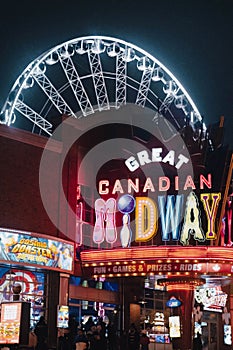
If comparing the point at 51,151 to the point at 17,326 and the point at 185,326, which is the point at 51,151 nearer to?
the point at 185,326

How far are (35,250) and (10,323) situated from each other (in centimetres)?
1386

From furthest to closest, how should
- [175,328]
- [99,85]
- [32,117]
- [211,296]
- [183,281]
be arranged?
[32,117] < [99,85] < [211,296] < [183,281] < [175,328]

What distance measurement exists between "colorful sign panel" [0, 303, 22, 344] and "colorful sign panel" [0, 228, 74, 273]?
12.4 metres

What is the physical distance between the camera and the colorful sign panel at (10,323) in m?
14.4

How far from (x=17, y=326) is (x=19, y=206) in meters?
14.9

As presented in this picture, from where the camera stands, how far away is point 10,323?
14906 mm

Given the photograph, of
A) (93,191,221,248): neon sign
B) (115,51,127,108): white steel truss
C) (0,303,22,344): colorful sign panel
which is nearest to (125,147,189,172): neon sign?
(93,191,221,248): neon sign

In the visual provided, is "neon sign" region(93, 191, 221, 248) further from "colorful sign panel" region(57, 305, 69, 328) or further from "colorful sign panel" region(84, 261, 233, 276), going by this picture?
"colorful sign panel" region(57, 305, 69, 328)

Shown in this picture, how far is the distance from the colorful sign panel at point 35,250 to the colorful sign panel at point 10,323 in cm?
1235

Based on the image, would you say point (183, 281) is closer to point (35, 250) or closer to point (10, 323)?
point (35, 250)

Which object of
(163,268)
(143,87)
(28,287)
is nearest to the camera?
(28,287)

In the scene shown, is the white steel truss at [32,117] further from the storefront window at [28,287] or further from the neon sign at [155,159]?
the storefront window at [28,287]

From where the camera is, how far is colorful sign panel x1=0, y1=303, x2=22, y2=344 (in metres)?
14.4

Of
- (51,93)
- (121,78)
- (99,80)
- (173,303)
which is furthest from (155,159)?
(121,78)
